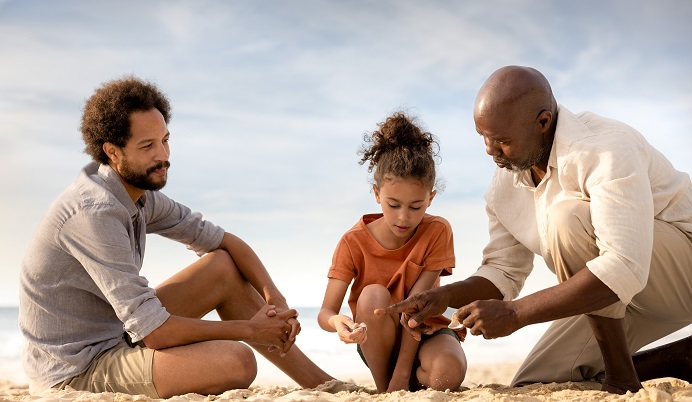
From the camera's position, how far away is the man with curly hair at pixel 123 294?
152 inches

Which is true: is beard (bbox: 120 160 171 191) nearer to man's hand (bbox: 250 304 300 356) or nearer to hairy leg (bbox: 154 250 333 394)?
hairy leg (bbox: 154 250 333 394)

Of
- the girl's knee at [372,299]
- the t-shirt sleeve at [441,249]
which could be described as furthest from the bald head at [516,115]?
the girl's knee at [372,299]

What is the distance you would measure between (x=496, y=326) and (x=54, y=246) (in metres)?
2.42

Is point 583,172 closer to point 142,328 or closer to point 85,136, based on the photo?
point 142,328

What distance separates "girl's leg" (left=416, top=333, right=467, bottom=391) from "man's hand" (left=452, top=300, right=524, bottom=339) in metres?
0.47

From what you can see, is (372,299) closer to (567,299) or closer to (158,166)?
(567,299)

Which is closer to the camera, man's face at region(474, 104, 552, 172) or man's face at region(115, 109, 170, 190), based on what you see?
man's face at region(474, 104, 552, 172)

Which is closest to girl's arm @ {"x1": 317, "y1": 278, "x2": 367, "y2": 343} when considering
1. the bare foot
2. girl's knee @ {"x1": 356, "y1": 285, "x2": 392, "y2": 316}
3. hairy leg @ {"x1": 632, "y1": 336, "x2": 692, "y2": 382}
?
girl's knee @ {"x1": 356, "y1": 285, "x2": 392, "y2": 316}

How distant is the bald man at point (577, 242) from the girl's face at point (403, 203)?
0.43 metres

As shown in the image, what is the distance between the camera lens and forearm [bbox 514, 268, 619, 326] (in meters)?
3.52

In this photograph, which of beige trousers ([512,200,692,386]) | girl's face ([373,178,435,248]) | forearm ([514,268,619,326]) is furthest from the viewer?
girl's face ([373,178,435,248])

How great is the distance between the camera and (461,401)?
11.4 ft

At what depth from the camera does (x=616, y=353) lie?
3.81 m

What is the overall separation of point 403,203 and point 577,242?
981mm
